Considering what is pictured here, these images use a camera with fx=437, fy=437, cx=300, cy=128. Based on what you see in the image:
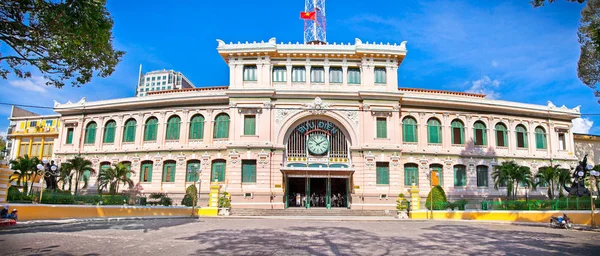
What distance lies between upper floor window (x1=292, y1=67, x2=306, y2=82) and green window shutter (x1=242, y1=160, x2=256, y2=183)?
7.77 metres

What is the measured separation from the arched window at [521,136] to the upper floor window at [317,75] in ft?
61.2

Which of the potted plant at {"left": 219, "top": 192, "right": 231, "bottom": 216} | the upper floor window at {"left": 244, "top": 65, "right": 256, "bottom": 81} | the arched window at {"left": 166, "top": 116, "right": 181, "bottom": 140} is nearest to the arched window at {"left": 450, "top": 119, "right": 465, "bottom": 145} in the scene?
the upper floor window at {"left": 244, "top": 65, "right": 256, "bottom": 81}

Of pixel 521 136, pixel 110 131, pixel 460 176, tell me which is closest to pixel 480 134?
pixel 521 136

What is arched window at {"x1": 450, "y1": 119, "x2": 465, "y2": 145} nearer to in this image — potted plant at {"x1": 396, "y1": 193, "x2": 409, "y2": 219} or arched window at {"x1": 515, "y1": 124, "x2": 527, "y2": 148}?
arched window at {"x1": 515, "y1": 124, "x2": 527, "y2": 148}

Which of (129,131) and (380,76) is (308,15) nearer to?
(380,76)

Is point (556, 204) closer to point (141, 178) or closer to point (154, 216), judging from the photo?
point (154, 216)

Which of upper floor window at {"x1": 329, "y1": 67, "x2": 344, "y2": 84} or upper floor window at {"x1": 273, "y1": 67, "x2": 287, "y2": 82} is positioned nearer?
upper floor window at {"x1": 273, "y1": 67, "x2": 287, "y2": 82}

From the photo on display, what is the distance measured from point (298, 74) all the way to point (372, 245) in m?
24.9

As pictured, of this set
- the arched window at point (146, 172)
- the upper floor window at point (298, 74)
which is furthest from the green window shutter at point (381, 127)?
the arched window at point (146, 172)

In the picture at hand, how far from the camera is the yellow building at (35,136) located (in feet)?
163

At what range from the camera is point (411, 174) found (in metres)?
36.7

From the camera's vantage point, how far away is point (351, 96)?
35750 mm

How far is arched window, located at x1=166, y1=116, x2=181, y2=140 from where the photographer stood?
1499 inches

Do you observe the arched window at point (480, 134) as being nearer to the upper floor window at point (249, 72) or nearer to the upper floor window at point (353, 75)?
the upper floor window at point (353, 75)
